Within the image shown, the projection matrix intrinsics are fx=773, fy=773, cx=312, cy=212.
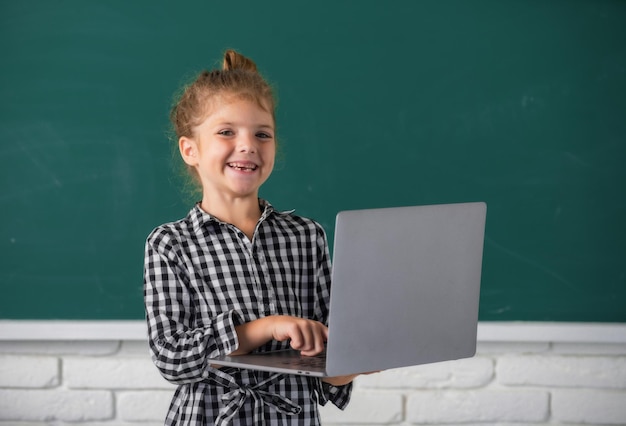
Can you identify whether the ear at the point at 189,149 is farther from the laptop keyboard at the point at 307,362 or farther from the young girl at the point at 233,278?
the laptop keyboard at the point at 307,362

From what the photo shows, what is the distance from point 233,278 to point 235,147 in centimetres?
22

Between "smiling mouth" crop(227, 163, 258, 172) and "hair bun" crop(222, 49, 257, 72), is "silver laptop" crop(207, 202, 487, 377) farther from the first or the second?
"hair bun" crop(222, 49, 257, 72)

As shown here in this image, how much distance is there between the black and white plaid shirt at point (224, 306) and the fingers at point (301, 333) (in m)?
0.08

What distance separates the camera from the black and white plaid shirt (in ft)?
3.91

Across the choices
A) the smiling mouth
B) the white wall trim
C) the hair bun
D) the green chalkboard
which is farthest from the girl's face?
the white wall trim

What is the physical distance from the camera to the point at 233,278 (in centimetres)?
129

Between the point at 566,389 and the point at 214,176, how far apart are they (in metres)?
1.49

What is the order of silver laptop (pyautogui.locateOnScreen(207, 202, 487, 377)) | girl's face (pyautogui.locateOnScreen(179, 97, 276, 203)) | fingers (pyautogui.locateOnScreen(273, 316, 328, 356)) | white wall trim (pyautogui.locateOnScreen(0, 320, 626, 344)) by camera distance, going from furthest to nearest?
white wall trim (pyautogui.locateOnScreen(0, 320, 626, 344)) → girl's face (pyautogui.locateOnScreen(179, 97, 276, 203)) → fingers (pyautogui.locateOnScreen(273, 316, 328, 356)) → silver laptop (pyautogui.locateOnScreen(207, 202, 487, 377))

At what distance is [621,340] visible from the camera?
2.26 metres

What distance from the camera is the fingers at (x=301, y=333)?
1.12 meters

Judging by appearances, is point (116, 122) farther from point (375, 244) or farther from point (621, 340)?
point (621, 340)

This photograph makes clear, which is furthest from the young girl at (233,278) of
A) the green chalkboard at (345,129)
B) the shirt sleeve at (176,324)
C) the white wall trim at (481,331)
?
the white wall trim at (481,331)

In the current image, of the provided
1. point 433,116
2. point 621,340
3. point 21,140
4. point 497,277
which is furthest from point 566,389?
point 21,140

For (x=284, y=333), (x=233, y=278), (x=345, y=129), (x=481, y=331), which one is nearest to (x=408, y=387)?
(x=481, y=331)
